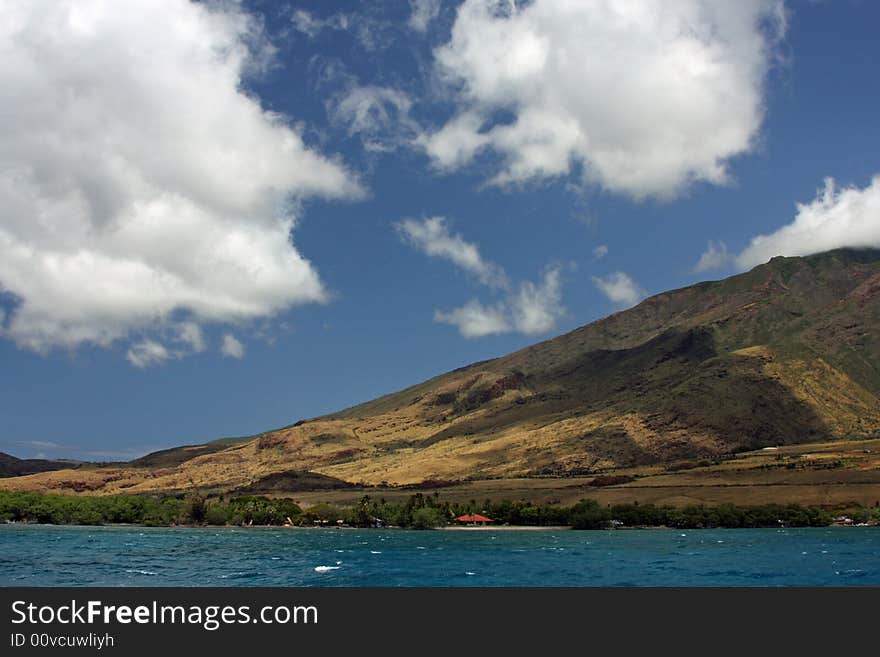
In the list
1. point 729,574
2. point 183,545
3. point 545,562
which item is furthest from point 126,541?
point 729,574
